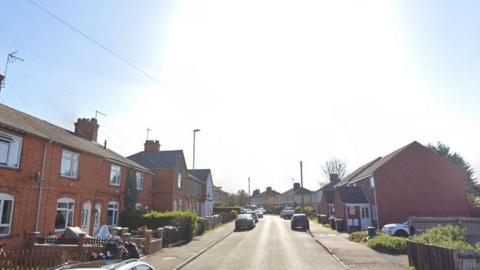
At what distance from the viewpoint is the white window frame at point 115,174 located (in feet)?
86.7

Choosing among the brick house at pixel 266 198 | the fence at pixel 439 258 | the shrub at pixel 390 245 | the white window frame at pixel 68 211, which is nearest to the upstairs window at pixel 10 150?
the white window frame at pixel 68 211

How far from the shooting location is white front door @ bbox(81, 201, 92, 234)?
A: 2236cm

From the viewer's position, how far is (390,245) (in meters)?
19.8

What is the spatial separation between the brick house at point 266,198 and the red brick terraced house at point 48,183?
10100 cm

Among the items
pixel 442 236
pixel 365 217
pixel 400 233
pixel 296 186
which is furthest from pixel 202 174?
pixel 296 186

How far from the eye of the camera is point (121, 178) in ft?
91.6

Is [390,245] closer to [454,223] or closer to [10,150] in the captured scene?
[454,223]

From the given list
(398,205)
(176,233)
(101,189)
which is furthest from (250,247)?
(398,205)

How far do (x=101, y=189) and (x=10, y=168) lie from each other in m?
8.59

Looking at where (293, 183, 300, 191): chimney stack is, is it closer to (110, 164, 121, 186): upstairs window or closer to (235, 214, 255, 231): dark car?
(235, 214, 255, 231): dark car

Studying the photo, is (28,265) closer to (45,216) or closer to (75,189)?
(45,216)

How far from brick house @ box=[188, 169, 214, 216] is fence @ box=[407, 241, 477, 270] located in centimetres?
4268

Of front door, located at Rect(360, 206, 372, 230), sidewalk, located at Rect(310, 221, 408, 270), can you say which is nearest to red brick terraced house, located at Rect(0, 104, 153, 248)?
sidewalk, located at Rect(310, 221, 408, 270)

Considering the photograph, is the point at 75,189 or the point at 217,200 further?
the point at 217,200
